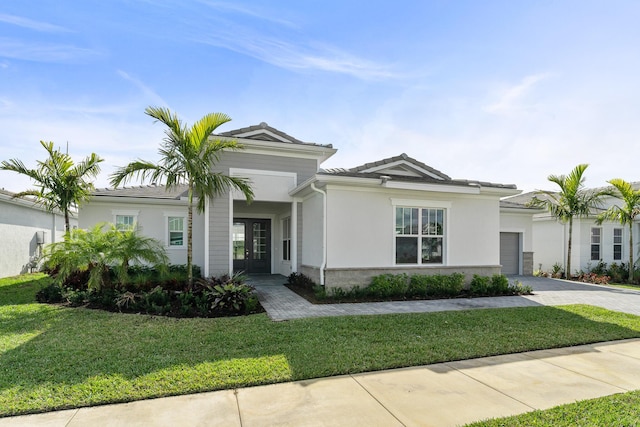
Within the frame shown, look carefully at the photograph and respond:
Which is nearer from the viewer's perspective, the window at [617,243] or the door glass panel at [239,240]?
the door glass panel at [239,240]

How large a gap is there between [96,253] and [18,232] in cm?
1007

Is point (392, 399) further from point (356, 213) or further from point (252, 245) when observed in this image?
point (252, 245)

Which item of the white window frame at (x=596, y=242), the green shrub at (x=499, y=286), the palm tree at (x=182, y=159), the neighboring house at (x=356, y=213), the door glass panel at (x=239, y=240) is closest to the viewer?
the palm tree at (x=182, y=159)

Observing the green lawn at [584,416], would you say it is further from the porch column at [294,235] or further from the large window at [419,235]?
the porch column at [294,235]

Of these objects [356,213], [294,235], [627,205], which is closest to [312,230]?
[294,235]

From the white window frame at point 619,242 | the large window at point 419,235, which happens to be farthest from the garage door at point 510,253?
the large window at point 419,235

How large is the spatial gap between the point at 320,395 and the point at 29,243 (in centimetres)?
1829

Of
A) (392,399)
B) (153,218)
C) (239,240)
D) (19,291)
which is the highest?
(153,218)

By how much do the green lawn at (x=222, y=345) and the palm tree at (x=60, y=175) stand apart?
15.2 ft

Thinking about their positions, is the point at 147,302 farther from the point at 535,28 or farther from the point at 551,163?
the point at 551,163

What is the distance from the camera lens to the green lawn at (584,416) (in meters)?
3.21

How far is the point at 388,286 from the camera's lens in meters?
9.59

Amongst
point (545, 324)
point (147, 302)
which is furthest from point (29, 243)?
point (545, 324)

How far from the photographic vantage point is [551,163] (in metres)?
16.1
